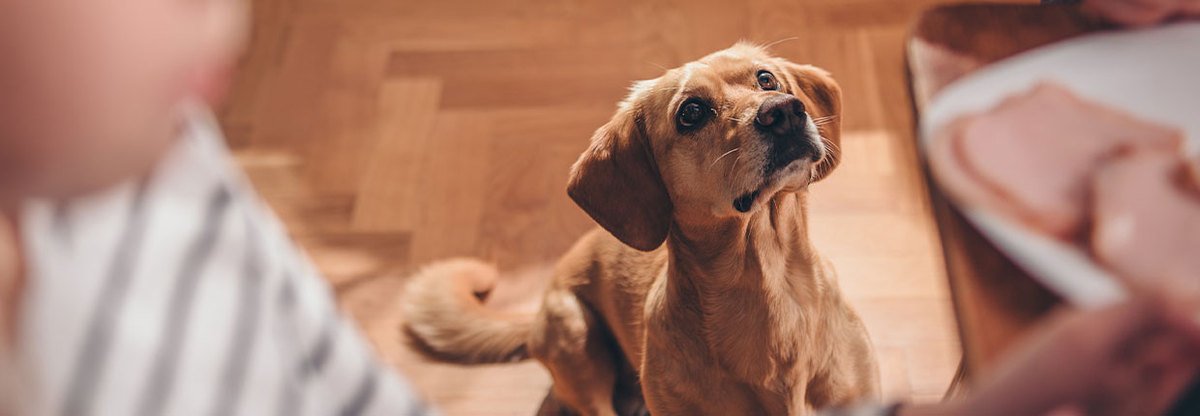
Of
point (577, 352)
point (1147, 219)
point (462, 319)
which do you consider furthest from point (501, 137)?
point (1147, 219)

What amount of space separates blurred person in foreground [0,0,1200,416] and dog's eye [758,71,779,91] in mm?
387

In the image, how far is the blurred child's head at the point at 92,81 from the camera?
27 cm

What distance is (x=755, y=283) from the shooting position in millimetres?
886

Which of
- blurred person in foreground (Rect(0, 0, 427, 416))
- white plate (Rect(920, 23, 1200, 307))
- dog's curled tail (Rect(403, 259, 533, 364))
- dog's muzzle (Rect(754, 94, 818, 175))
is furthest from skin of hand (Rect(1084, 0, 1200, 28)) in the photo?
dog's curled tail (Rect(403, 259, 533, 364))

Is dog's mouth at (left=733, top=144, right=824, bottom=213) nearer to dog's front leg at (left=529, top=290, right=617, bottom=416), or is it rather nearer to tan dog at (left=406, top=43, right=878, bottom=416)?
tan dog at (left=406, top=43, right=878, bottom=416)

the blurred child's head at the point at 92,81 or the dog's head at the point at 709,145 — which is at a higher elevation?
the blurred child's head at the point at 92,81

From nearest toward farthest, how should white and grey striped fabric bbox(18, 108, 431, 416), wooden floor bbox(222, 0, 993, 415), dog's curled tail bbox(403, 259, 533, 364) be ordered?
white and grey striped fabric bbox(18, 108, 431, 416) < dog's curled tail bbox(403, 259, 533, 364) < wooden floor bbox(222, 0, 993, 415)

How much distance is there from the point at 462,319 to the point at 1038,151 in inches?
43.5

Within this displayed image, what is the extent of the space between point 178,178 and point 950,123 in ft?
1.48

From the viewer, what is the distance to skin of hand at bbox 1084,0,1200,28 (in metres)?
0.62

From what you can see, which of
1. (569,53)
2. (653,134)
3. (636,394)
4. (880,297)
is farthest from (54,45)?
(569,53)

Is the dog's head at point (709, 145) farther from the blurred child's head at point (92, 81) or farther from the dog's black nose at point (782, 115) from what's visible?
the blurred child's head at point (92, 81)

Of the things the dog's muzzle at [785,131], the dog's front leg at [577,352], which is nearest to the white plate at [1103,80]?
the dog's muzzle at [785,131]

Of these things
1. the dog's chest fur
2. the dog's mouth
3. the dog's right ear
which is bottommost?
the dog's chest fur
